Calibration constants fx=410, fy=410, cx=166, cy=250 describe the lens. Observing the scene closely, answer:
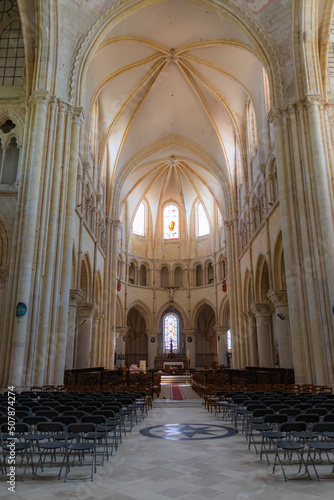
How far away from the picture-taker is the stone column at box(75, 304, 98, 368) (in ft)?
82.8

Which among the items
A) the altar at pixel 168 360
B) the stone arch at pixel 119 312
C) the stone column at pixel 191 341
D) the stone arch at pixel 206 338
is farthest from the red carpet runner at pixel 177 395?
the stone arch at pixel 206 338

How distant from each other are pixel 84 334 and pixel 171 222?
24.0 metres

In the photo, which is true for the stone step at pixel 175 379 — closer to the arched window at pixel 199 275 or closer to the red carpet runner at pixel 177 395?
the red carpet runner at pixel 177 395

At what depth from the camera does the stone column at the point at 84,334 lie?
25.2 meters

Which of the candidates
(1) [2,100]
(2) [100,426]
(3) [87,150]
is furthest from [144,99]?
(2) [100,426]

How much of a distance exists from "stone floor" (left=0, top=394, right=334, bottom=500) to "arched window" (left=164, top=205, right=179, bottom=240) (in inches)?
1566

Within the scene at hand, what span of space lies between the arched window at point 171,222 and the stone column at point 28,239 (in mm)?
30333

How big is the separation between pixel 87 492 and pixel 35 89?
17.1 metres

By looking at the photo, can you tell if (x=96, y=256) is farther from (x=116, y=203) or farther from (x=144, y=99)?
(x=144, y=99)

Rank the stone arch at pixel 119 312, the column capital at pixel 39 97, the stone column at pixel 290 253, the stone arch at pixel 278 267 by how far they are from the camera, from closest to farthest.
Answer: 1. the stone column at pixel 290 253
2. the column capital at pixel 39 97
3. the stone arch at pixel 278 267
4. the stone arch at pixel 119 312

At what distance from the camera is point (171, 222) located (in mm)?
47594

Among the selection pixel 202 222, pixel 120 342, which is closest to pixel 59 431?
pixel 120 342

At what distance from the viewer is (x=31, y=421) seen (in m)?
7.07

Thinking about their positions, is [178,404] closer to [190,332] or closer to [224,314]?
[224,314]
